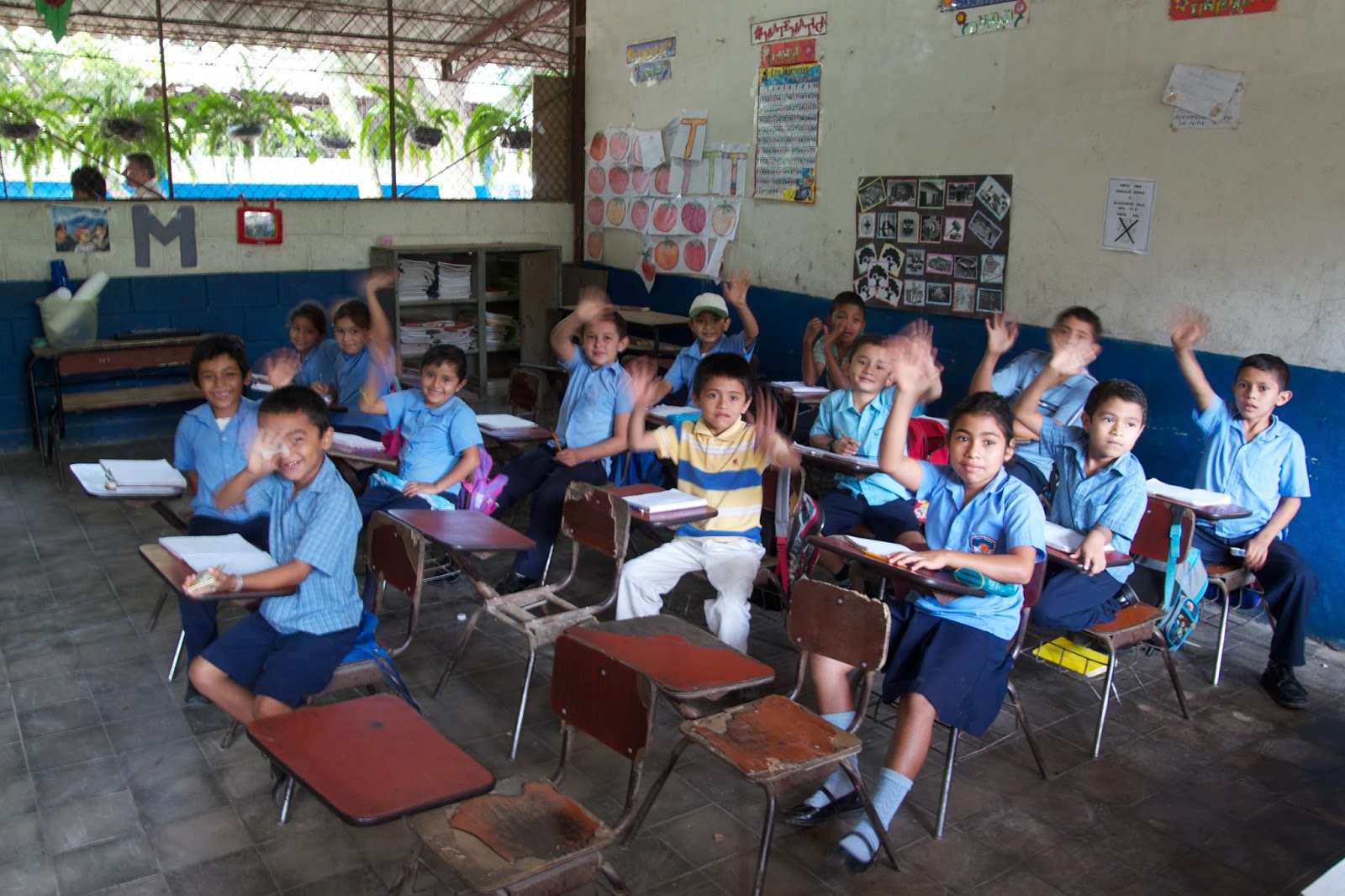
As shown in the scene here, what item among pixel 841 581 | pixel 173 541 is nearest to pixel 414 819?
pixel 173 541

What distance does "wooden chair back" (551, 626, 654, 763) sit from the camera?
7.22 ft

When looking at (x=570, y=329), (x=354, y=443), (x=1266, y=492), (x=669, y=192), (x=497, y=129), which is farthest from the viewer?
(x=497, y=129)

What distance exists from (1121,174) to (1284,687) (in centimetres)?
228

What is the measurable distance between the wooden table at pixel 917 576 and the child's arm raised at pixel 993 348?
5.47 ft

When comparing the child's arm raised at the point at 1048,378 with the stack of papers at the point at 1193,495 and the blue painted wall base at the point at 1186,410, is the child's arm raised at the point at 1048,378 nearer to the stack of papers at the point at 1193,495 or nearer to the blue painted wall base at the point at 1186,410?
the blue painted wall base at the point at 1186,410

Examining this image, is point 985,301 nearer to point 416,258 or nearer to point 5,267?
point 416,258

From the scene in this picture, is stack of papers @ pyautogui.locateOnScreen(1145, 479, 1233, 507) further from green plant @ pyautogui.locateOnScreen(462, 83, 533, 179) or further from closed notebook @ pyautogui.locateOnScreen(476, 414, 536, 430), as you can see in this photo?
green plant @ pyautogui.locateOnScreen(462, 83, 533, 179)

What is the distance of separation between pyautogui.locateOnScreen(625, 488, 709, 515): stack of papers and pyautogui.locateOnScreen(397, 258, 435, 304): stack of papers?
15.2 feet

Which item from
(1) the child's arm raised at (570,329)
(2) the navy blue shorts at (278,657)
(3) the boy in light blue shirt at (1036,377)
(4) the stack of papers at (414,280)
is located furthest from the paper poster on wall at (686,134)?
(2) the navy blue shorts at (278,657)

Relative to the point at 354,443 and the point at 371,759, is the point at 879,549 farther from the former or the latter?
the point at 354,443

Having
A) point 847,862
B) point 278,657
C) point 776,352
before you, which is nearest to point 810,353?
point 776,352

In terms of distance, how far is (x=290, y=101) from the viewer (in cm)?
747

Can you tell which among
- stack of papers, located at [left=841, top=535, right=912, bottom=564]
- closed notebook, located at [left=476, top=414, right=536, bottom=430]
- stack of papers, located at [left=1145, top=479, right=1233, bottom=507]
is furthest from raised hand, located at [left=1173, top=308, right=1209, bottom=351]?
closed notebook, located at [left=476, top=414, right=536, bottom=430]

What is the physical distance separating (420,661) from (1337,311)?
12.0 feet
